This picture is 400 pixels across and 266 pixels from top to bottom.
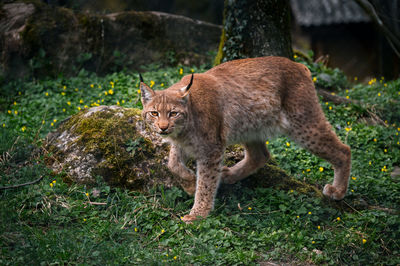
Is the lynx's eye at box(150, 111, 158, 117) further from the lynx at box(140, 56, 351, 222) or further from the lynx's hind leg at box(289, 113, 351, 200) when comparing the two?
the lynx's hind leg at box(289, 113, 351, 200)

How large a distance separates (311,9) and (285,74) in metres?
10.1

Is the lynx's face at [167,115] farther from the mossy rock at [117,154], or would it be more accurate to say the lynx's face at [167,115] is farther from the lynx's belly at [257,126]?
the lynx's belly at [257,126]

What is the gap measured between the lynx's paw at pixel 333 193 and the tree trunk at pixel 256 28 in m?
2.68

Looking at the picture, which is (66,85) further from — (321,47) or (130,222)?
(321,47)

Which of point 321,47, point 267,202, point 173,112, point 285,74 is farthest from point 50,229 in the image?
point 321,47

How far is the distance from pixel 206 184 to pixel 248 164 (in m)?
0.74

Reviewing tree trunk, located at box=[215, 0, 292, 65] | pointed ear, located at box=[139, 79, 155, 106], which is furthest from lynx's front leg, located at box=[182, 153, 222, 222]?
tree trunk, located at box=[215, 0, 292, 65]

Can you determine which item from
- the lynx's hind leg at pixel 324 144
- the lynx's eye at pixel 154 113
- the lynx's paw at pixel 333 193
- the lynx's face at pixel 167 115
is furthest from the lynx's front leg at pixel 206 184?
the lynx's paw at pixel 333 193

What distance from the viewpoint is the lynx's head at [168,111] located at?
14.0 feet

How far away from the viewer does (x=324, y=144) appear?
5.02 metres

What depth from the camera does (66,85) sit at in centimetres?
767

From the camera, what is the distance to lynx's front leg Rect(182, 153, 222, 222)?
175 inches

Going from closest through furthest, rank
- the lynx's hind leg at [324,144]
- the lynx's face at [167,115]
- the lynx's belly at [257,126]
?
the lynx's face at [167,115]
the lynx's belly at [257,126]
the lynx's hind leg at [324,144]

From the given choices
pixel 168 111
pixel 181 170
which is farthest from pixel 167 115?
pixel 181 170
